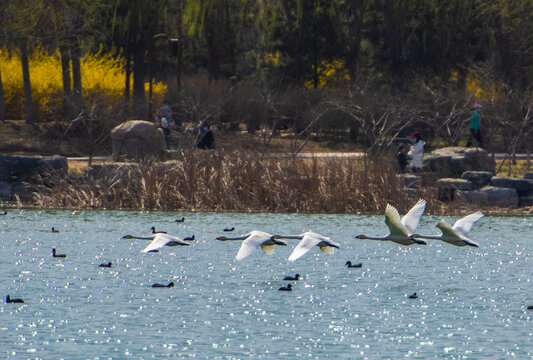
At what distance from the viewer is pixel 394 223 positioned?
14656 mm

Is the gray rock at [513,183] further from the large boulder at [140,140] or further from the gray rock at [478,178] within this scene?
the large boulder at [140,140]

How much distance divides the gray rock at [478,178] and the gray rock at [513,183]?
20cm

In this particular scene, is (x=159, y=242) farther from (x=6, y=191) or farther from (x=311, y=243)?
(x=6, y=191)

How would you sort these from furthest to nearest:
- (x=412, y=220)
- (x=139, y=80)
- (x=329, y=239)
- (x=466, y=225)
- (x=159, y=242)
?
1. (x=139, y=80)
2. (x=466, y=225)
3. (x=412, y=220)
4. (x=159, y=242)
5. (x=329, y=239)

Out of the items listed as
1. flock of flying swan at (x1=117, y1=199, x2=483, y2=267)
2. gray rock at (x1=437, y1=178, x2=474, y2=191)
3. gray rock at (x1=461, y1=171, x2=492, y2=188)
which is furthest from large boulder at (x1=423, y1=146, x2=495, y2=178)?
flock of flying swan at (x1=117, y1=199, x2=483, y2=267)

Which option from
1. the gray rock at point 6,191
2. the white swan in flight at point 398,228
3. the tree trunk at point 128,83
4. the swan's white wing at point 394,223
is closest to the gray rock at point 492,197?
the white swan in flight at point 398,228

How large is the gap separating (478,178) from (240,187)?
6012mm

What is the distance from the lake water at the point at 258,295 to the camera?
1217cm

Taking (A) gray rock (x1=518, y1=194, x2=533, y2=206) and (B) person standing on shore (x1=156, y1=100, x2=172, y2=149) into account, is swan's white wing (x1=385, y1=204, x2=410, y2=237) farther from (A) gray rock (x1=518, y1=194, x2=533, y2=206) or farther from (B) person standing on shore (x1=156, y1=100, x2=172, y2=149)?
(B) person standing on shore (x1=156, y1=100, x2=172, y2=149)

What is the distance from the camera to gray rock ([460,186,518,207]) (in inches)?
1005

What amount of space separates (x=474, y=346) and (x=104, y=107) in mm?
25384

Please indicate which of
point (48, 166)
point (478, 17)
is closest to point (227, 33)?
point (478, 17)

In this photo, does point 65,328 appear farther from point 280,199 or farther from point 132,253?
point 280,199

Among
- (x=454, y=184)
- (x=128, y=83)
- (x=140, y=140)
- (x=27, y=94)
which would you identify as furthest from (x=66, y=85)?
(x=454, y=184)
